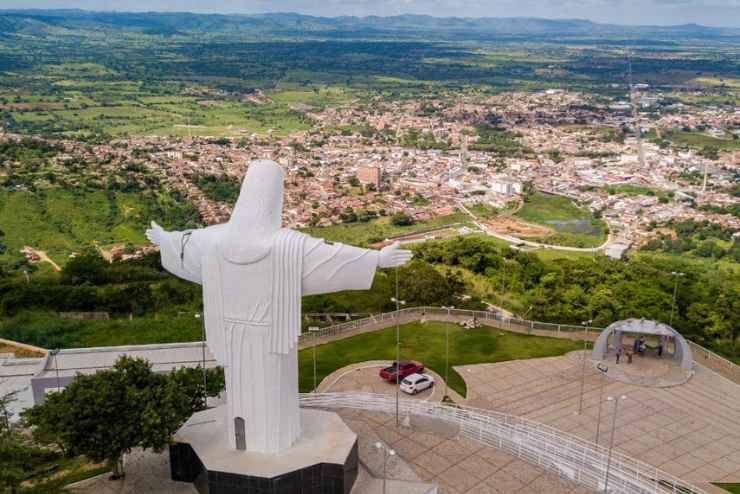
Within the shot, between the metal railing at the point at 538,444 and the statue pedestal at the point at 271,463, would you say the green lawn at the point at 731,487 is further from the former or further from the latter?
the statue pedestal at the point at 271,463

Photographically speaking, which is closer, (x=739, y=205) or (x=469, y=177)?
(x=739, y=205)

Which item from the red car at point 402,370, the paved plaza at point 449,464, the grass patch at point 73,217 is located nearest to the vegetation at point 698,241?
the red car at point 402,370

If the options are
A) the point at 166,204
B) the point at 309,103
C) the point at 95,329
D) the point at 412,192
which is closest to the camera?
the point at 95,329

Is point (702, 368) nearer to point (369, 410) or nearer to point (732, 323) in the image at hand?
point (732, 323)

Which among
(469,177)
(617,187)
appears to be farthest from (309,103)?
(617,187)

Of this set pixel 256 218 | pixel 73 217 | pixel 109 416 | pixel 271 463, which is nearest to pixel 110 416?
pixel 109 416

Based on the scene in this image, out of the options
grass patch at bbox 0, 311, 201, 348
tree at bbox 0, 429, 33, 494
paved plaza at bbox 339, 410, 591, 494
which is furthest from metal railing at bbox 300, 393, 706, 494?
grass patch at bbox 0, 311, 201, 348

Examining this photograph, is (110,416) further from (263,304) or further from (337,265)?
(337,265)
